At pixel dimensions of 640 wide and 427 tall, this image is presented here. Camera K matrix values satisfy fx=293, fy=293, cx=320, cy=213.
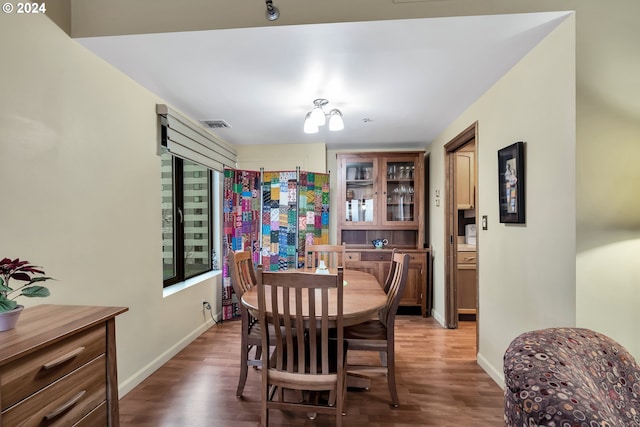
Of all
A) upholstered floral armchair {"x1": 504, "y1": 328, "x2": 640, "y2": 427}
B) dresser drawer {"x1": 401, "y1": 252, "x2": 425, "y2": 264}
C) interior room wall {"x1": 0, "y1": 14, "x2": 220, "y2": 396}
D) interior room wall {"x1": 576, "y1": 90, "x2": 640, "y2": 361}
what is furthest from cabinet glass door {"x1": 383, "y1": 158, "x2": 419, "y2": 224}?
upholstered floral armchair {"x1": 504, "y1": 328, "x2": 640, "y2": 427}

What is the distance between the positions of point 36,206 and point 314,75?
1.73 metres

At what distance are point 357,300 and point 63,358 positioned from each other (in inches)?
54.2

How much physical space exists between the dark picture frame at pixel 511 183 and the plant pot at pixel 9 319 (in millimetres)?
2521

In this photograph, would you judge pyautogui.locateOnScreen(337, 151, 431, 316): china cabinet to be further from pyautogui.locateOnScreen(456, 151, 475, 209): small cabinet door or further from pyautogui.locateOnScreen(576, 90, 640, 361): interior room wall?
pyautogui.locateOnScreen(576, 90, 640, 361): interior room wall

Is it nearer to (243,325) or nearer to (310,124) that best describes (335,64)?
(310,124)

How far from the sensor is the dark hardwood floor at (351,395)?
178cm

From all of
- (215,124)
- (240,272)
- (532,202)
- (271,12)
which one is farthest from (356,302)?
(215,124)

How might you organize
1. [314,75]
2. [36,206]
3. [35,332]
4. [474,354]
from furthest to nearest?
[474,354], [314,75], [36,206], [35,332]

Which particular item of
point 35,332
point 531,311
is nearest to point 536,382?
point 531,311

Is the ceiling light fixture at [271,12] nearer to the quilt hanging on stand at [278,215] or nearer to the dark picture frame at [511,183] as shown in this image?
the dark picture frame at [511,183]

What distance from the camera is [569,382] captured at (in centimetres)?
71

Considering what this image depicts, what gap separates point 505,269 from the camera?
211 cm

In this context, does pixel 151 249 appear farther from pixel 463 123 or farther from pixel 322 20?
pixel 463 123

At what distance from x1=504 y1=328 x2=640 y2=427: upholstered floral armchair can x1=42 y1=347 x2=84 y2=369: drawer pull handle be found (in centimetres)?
139
